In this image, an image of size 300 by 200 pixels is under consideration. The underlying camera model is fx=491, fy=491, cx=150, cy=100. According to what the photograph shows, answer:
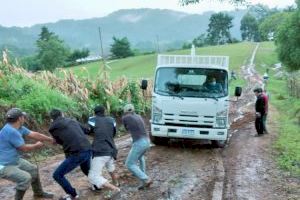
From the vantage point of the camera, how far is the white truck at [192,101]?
13531mm

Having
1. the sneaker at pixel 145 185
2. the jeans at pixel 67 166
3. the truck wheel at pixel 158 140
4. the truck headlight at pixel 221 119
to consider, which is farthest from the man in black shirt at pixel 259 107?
the jeans at pixel 67 166

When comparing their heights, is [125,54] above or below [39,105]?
below

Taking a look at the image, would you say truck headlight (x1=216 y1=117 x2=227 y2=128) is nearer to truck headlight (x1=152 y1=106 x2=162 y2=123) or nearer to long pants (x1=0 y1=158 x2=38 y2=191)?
truck headlight (x1=152 y1=106 x2=162 y2=123)

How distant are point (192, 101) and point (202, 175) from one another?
2.89 meters

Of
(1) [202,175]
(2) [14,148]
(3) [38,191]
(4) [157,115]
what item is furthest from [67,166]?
(4) [157,115]

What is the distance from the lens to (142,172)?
978cm

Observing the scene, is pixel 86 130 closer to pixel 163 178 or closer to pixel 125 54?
pixel 163 178

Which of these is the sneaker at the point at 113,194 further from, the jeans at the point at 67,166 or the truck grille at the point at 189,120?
the truck grille at the point at 189,120

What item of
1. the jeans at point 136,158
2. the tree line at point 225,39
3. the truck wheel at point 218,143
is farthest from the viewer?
the tree line at point 225,39

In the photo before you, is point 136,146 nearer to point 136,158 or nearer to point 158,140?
point 136,158

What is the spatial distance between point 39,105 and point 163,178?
6.12 m

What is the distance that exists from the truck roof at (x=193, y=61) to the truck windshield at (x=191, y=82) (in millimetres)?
146

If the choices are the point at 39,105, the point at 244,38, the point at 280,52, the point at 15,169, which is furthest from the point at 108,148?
the point at 244,38

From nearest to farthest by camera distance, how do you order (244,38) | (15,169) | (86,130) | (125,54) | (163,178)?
(15,169) < (86,130) < (163,178) < (125,54) < (244,38)
